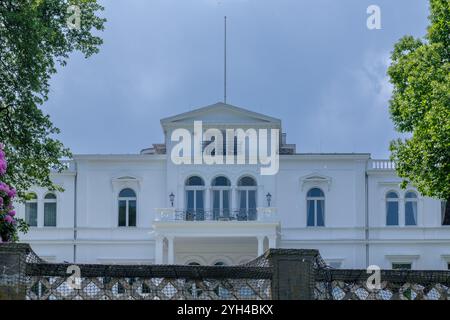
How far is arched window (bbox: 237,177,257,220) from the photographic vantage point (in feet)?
150

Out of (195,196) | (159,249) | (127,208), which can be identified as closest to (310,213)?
(195,196)

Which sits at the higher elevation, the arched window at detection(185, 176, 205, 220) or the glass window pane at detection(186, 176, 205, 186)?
the glass window pane at detection(186, 176, 205, 186)

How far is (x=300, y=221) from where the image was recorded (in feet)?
152

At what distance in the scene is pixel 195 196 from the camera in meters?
46.0

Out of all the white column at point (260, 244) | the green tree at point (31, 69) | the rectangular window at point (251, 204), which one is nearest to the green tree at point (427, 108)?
the green tree at point (31, 69)

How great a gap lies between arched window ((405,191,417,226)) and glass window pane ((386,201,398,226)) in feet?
1.50

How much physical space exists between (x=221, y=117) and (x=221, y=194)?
334 cm

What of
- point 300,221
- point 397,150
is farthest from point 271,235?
point 397,150

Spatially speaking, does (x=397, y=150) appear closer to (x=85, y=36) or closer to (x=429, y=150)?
(x=429, y=150)

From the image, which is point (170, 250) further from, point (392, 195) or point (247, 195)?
point (392, 195)

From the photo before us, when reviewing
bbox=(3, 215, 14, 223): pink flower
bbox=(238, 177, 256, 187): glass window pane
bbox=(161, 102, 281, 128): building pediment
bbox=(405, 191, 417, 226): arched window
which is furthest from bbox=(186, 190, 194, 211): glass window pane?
bbox=(3, 215, 14, 223): pink flower

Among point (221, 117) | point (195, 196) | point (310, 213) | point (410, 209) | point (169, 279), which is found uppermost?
point (221, 117)

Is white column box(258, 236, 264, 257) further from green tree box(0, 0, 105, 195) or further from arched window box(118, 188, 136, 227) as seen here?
green tree box(0, 0, 105, 195)
